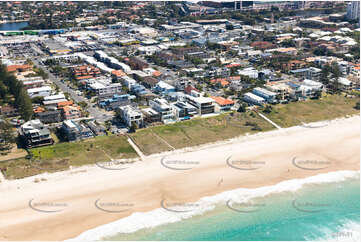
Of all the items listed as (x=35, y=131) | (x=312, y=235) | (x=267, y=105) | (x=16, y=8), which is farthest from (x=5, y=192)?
(x=16, y=8)

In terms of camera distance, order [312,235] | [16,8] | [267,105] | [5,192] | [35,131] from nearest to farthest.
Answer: [312,235] → [5,192] → [35,131] → [267,105] → [16,8]

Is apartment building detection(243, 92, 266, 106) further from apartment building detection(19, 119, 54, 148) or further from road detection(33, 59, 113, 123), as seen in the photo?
apartment building detection(19, 119, 54, 148)

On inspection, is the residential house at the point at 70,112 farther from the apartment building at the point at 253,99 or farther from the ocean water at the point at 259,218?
the apartment building at the point at 253,99

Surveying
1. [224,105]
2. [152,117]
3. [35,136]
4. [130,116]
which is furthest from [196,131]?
[35,136]

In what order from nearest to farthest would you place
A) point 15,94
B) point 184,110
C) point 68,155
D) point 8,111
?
1. point 68,155
2. point 184,110
3. point 8,111
4. point 15,94

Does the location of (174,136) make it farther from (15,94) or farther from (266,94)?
(15,94)

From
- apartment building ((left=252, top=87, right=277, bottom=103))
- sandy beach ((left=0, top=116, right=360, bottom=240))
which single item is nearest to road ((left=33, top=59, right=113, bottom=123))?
sandy beach ((left=0, top=116, right=360, bottom=240))

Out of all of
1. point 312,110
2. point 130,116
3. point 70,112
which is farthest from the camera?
point 312,110

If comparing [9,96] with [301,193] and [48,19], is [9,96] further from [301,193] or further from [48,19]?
[48,19]
